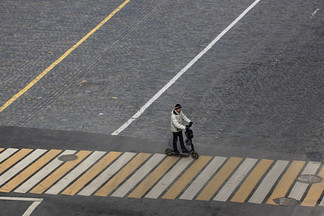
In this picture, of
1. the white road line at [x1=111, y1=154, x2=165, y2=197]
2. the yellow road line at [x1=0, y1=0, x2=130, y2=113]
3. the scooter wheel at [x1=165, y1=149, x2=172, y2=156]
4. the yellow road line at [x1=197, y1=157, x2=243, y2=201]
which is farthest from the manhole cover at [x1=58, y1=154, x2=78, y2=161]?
the yellow road line at [x1=0, y1=0, x2=130, y2=113]

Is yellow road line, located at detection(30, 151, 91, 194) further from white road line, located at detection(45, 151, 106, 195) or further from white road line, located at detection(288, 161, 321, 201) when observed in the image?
white road line, located at detection(288, 161, 321, 201)

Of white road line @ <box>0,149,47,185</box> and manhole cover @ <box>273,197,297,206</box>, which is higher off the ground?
white road line @ <box>0,149,47,185</box>

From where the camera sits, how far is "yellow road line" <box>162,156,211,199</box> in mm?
31062

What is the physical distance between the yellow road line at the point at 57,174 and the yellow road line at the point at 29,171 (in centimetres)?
71

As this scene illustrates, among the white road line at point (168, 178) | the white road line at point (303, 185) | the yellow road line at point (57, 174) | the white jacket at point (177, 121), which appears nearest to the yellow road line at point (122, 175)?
the white road line at point (168, 178)

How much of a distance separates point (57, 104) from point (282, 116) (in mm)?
9102

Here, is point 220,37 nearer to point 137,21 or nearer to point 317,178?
point 137,21

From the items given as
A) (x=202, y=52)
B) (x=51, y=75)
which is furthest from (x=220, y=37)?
(x=51, y=75)

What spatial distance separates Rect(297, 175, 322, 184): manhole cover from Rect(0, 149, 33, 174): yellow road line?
981 cm

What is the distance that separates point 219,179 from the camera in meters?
32.2

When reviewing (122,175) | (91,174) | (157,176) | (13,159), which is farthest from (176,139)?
(13,159)

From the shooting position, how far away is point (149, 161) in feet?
110

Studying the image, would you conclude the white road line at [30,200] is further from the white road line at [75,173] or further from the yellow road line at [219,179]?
the yellow road line at [219,179]

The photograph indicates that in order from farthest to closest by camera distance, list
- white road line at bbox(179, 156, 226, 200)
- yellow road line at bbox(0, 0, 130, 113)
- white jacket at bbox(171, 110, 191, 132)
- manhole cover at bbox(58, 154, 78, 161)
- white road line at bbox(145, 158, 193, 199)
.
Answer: yellow road line at bbox(0, 0, 130, 113) < manhole cover at bbox(58, 154, 78, 161) < white jacket at bbox(171, 110, 191, 132) < white road line at bbox(145, 158, 193, 199) < white road line at bbox(179, 156, 226, 200)
